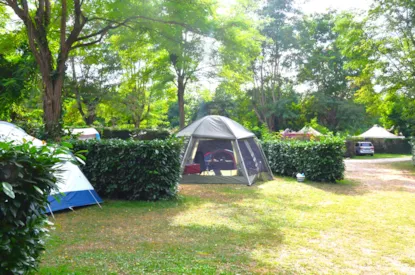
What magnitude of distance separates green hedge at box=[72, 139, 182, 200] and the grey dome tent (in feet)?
9.16

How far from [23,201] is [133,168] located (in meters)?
4.87

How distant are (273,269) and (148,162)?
4366mm

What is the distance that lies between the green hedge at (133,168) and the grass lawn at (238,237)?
0.38m

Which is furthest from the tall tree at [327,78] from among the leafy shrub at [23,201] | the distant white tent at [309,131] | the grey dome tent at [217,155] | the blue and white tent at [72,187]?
the leafy shrub at [23,201]

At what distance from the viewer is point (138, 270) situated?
3756 mm

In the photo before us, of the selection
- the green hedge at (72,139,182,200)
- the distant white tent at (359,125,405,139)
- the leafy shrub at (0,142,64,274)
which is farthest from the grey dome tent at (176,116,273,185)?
the distant white tent at (359,125,405,139)

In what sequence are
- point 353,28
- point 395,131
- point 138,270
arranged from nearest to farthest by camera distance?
point 138,270
point 353,28
point 395,131

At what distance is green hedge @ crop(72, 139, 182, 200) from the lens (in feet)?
25.0

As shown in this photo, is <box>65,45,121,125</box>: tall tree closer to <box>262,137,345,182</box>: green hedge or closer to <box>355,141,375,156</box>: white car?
<box>262,137,345,182</box>: green hedge

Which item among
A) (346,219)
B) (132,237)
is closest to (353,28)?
(346,219)

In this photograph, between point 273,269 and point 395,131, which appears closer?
point 273,269

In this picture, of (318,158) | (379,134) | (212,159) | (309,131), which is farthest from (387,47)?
(379,134)

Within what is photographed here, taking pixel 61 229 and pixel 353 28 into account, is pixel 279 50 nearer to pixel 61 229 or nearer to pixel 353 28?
pixel 353 28

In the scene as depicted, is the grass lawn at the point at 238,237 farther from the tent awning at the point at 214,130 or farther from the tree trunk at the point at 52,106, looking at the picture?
the tent awning at the point at 214,130
